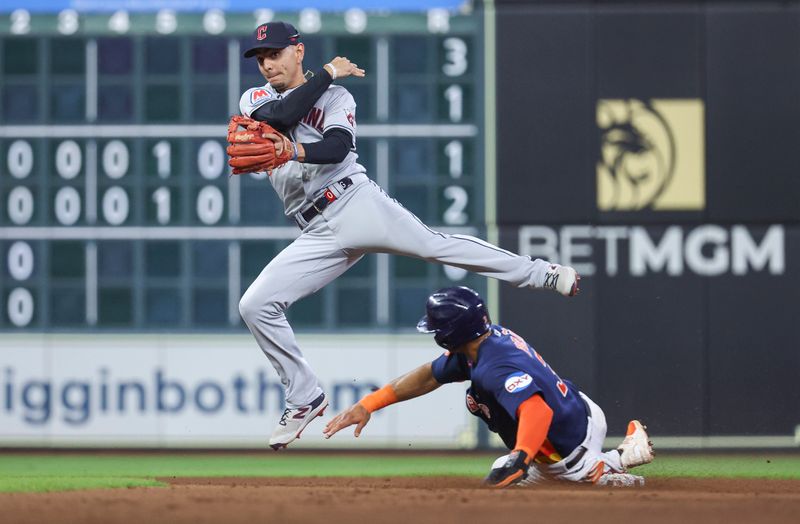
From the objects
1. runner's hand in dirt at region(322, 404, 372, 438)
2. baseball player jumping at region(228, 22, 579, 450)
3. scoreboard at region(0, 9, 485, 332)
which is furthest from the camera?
scoreboard at region(0, 9, 485, 332)

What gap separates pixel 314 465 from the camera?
893cm

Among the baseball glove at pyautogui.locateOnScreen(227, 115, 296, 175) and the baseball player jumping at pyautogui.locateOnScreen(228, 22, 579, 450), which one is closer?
the baseball glove at pyautogui.locateOnScreen(227, 115, 296, 175)

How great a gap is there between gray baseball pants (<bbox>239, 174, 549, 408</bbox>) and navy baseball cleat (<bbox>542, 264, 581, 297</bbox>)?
1.2 inches

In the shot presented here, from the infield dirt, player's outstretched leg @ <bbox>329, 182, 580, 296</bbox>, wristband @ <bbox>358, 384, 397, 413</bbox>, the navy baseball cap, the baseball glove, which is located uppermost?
the navy baseball cap

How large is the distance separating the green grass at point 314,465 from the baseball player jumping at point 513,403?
125 cm

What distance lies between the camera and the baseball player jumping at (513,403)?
18.4 ft

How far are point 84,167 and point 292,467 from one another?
230cm

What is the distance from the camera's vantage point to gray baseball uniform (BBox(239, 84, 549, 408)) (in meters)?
6.11

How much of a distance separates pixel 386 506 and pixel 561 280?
1466mm

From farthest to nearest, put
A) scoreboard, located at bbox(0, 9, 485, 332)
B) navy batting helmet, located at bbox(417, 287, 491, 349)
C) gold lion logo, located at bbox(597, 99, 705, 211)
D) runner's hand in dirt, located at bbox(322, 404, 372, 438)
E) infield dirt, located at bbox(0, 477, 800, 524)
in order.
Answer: gold lion logo, located at bbox(597, 99, 705, 211) < scoreboard, located at bbox(0, 9, 485, 332) < runner's hand in dirt, located at bbox(322, 404, 372, 438) < navy batting helmet, located at bbox(417, 287, 491, 349) < infield dirt, located at bbox(0, 477, 800, 524)

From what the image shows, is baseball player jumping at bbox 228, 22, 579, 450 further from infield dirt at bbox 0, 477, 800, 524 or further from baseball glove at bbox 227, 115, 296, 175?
infield dirt at bbox 0, 477, 800, 524

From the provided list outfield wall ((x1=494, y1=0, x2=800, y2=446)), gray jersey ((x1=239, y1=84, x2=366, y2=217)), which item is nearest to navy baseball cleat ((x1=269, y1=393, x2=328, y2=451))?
gray jersey ((x1=239, y1=84, x2=366, y2=217))

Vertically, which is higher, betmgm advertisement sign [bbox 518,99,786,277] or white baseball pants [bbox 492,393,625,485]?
betmgm advertisement sign [bbox 518,99,786,277]

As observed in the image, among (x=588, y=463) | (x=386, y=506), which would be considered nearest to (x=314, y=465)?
(x=588, y=463)
